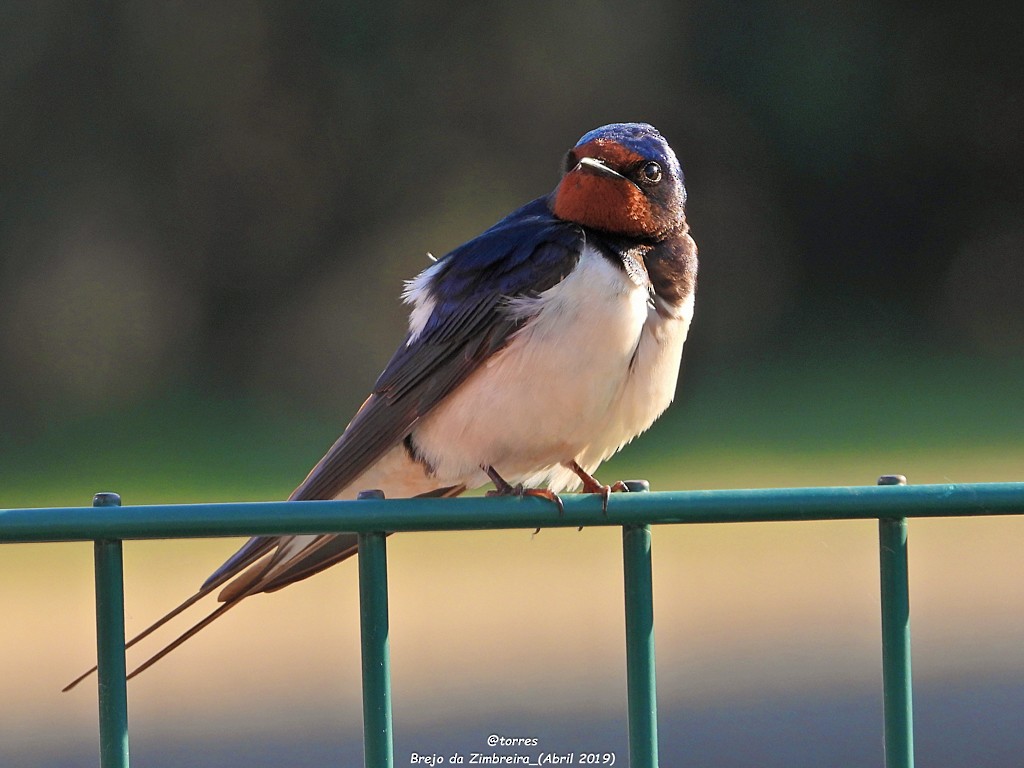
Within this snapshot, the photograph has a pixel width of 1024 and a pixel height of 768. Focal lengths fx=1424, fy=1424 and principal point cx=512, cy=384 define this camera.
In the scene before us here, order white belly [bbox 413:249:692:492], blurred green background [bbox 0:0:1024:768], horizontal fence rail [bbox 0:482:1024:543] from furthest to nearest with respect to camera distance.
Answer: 1. blurred green background [bbox 0:0:1024:768]
2. white belly [bbox 413:249:692:492]
3. horizontal fence rail [bbox 0:482:1024:543]

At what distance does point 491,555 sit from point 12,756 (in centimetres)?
301

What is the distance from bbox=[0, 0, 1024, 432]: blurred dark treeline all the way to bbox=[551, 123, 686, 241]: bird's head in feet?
22.5

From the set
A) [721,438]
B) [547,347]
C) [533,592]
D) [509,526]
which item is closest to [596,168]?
[547,347]

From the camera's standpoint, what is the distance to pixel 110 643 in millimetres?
1133

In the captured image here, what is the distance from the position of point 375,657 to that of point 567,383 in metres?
0.72

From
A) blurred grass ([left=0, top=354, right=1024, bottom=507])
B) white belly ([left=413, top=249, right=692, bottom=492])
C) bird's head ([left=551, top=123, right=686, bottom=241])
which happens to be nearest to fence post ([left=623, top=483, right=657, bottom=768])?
white belly ([left=413, top=249, right=692, bottom=492])

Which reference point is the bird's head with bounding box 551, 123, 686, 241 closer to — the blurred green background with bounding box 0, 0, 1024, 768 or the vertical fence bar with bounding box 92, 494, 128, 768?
the vertical fence bar with bounding box 92, 494, 128, 768

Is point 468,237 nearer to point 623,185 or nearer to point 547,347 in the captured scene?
point 623,185

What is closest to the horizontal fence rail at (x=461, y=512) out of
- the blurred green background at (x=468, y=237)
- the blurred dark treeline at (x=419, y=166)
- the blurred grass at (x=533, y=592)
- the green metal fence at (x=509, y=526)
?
the green metal fence at (x=509, y=526)

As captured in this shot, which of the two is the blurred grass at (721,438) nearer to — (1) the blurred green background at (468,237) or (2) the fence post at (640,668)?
(1) the blurred green background at (468,237)

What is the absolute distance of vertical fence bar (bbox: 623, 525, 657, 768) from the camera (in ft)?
3.81

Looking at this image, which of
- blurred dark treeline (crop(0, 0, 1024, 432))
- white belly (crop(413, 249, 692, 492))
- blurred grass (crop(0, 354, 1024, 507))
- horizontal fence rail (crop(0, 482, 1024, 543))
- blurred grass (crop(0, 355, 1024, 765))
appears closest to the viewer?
horizontal fence rail (crop(0, 482, 1024, 543))

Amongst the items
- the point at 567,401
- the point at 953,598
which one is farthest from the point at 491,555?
the point at 567,401

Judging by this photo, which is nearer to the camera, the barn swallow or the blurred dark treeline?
the barn swallow
